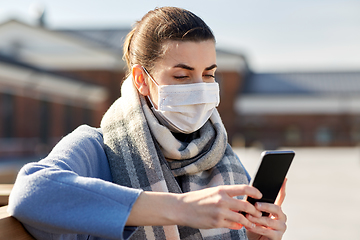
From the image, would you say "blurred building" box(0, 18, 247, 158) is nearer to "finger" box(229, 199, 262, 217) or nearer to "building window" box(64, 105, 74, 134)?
"building window" box(64, 105, 74, 134)

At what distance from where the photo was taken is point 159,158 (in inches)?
70.2

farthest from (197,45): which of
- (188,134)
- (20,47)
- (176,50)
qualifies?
(20,47)

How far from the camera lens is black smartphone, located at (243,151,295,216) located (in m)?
1.32

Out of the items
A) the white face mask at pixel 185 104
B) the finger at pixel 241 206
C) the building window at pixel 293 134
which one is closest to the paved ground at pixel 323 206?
the white face mask at pixel 185 104

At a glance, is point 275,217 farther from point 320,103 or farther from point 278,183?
point 320,103

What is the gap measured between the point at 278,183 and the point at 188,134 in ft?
2.33

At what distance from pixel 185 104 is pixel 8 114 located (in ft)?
59.0

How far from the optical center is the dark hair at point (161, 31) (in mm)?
1790

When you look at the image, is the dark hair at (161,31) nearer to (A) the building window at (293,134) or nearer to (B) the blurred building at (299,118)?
(B) the blurred building at (299,118)

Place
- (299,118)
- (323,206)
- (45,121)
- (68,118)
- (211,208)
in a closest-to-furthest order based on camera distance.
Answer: (211,208), (323,206), (45,121), (68,118), (299,118)

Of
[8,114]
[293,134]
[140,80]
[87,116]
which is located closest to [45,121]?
[8,114]

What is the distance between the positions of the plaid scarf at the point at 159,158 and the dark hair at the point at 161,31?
18cm

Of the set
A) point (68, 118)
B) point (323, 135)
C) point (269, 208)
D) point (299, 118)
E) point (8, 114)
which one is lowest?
point (323, 135)

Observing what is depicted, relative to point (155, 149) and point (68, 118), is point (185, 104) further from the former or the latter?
point (68, 118)
